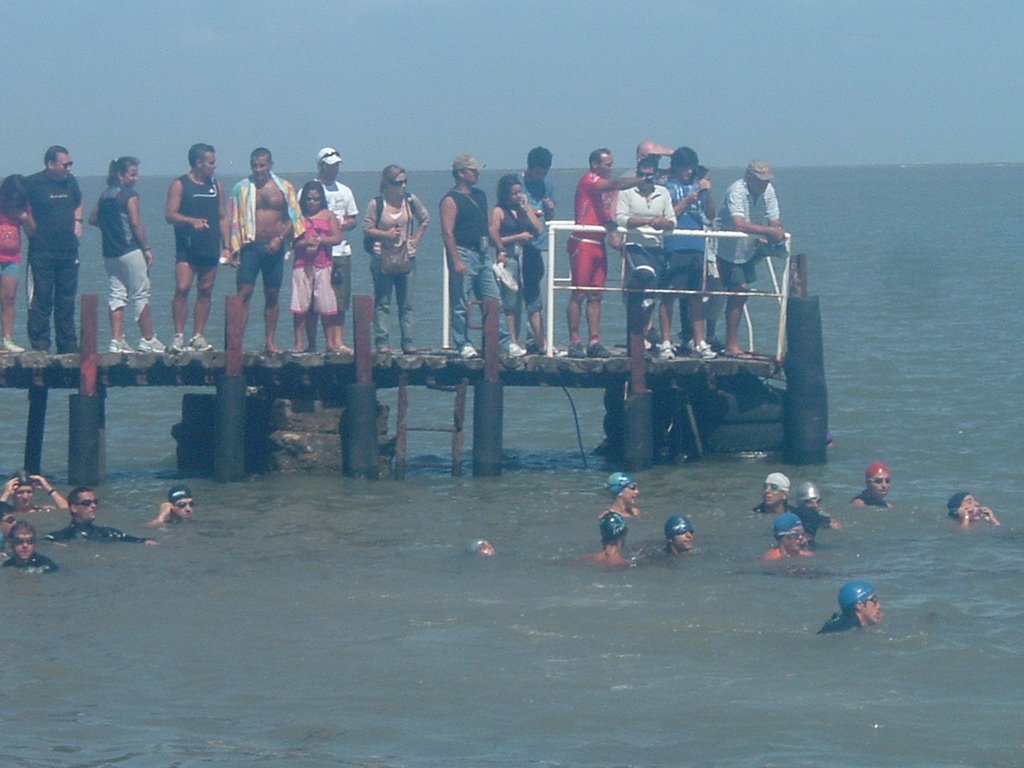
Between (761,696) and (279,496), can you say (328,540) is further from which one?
(761,696)

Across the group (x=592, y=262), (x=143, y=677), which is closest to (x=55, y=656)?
(x=143, y=677)

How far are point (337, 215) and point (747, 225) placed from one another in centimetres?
446

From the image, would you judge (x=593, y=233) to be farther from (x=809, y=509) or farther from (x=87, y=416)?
(x=87, y=416)

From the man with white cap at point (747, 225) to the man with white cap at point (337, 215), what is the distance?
410 cm

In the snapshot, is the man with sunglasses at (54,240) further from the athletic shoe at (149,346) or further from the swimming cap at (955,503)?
the swimming cap at (955,503)

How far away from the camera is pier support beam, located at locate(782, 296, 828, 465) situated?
18688 mm

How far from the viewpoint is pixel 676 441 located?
19.8 m

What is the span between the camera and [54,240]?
16.9 metres

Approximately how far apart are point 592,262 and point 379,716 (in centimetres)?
783

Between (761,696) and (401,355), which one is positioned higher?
(401,355)

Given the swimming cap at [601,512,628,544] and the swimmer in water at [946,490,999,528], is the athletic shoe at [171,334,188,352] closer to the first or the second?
the swimming cap at [601,512,628,544]

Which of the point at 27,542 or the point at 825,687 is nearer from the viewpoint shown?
the point at 825,687

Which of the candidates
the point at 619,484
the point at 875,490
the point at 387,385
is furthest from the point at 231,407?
the point at 875,490

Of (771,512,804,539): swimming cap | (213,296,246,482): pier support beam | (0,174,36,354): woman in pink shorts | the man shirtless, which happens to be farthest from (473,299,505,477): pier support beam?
(0,174,36,354): woman in pink shorts
